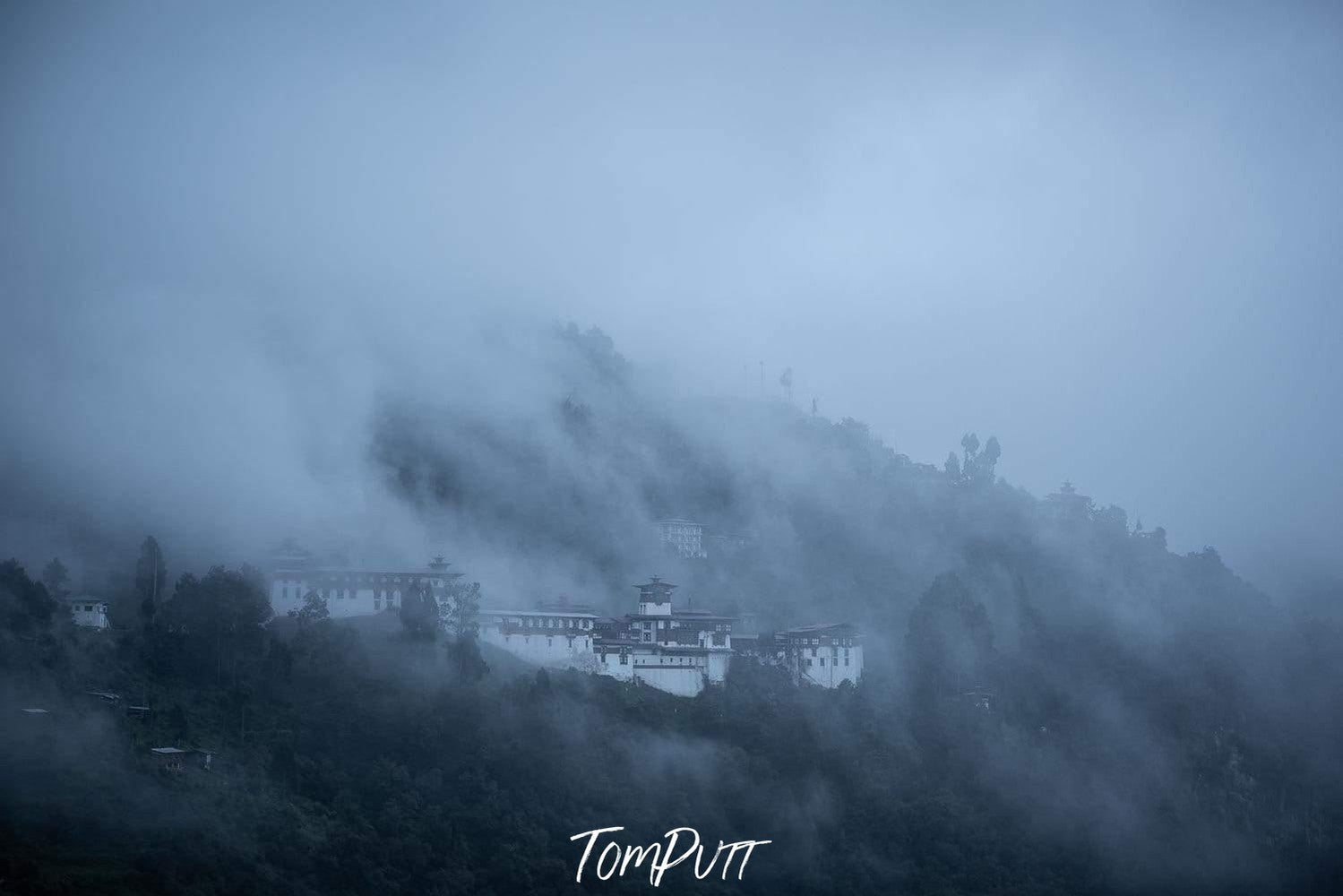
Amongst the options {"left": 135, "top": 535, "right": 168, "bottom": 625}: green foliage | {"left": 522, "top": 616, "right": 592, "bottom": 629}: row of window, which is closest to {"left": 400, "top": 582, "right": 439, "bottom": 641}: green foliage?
{"left": 522, "top": 616, "right": 592, "bottom": 629}: row of window

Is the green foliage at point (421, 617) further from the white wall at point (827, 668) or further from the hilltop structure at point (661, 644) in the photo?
the white wall at point (827, 668)

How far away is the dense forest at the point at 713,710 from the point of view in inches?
2052

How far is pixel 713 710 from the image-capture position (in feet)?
219

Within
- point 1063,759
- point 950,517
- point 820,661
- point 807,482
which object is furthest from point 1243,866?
point 807,482

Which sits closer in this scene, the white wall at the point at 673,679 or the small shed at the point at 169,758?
the small shed at the point at 169,758

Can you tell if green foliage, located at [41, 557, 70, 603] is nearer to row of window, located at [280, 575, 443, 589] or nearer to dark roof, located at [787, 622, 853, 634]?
row of window, located at [280, 575, 443, 589]

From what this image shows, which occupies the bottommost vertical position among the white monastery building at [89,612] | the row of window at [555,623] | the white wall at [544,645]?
the white wall at [544,645]

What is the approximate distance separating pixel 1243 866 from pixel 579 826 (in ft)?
112

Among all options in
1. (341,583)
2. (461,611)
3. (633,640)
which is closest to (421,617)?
(461,611)

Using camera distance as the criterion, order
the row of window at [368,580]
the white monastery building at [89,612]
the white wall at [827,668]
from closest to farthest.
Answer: the white monastery building at [89,612] → the row of window at [368,580] → the white wall at [827,668]

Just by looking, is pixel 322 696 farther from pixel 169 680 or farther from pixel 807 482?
pixel 807 482

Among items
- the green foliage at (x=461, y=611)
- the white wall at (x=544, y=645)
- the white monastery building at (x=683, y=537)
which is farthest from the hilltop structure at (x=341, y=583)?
the white monastery building at (x=683, y=537)

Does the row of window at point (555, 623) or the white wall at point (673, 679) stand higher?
the row of window at point (555, 623)

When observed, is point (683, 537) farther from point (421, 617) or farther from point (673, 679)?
point (421, 617)
